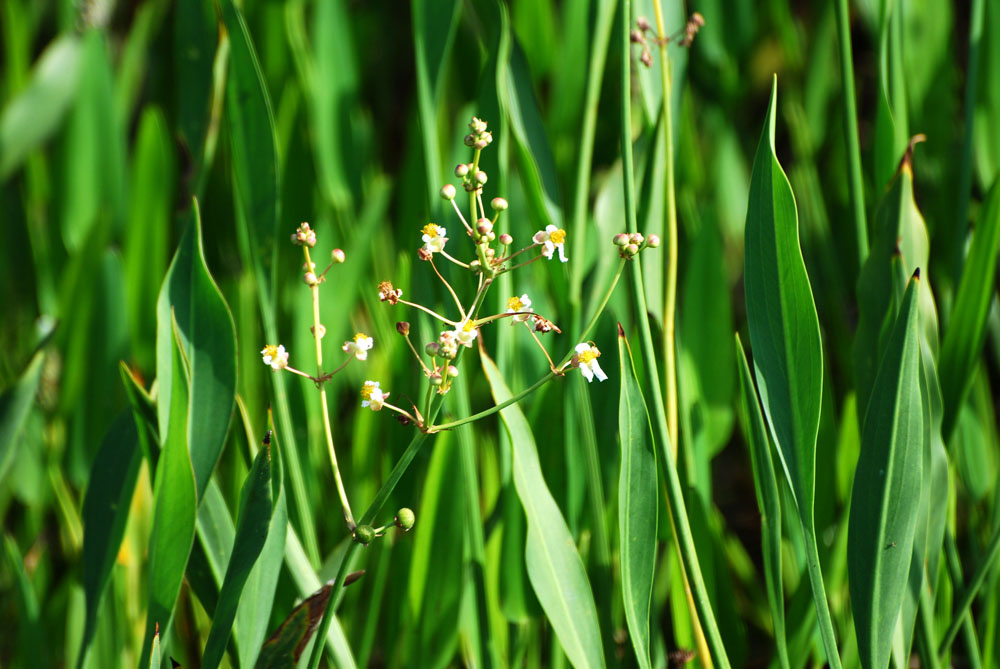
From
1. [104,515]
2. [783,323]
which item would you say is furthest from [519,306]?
[104,515]

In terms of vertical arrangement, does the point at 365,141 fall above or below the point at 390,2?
below

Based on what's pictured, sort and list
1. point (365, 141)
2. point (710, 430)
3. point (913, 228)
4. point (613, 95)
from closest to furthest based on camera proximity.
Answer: point (913, 228)
point (710, 430)
point (613, 95)
point (365, 141)

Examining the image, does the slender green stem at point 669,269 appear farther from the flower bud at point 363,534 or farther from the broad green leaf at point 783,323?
the flower bud at point 363,534

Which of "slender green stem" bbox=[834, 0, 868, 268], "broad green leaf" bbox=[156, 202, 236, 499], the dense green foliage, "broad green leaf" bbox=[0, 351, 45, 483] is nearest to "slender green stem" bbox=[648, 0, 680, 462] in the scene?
the dense green foliage

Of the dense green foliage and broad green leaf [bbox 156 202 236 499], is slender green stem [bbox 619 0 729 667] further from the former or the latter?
broad green leaf [bbox 156 202 236 499]

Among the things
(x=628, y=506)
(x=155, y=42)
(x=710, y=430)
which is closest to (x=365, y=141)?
(x=155, y=42)

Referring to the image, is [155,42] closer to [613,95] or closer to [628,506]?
[613,95]
